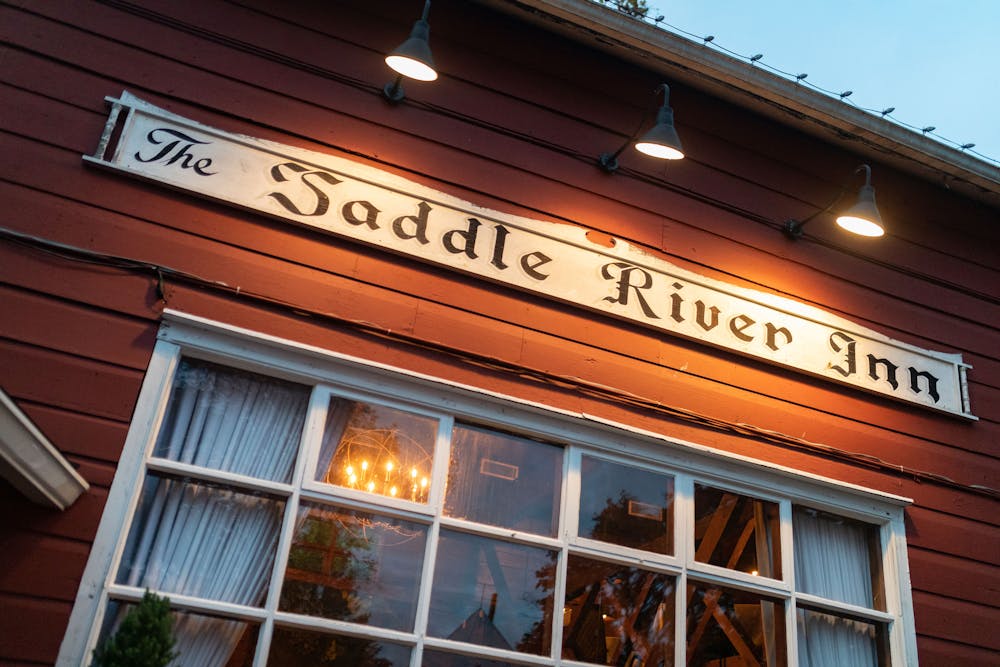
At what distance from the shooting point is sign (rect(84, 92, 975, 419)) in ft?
13.7

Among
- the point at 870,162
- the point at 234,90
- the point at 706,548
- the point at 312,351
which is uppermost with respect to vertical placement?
the point at 870,162

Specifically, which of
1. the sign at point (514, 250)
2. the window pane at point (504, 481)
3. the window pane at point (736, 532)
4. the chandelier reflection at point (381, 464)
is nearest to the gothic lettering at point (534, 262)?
the sign at point (514, 250)

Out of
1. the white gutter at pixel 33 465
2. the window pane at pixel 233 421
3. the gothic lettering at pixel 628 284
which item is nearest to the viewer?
the white gutter at pixel 33 465

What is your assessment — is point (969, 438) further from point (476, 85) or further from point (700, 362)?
point (476, 85)

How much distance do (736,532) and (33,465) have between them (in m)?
3.17

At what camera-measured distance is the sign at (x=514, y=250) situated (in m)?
4.18

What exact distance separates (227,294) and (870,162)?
403 centimetres

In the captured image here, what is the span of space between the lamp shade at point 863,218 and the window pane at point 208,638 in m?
3.55

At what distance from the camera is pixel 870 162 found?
228 inches

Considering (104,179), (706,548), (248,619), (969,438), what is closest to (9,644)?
(248,619)

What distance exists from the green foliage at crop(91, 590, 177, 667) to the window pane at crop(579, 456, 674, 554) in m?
1.92

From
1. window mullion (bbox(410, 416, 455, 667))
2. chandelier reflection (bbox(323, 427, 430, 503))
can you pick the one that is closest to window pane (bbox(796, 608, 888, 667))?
window mullion (bbox(410, 416, 455, 667))

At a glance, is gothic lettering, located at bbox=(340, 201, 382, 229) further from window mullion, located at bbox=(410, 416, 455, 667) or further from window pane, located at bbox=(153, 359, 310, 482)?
window mullion, located at bbox=(410, 416, 455, 667)

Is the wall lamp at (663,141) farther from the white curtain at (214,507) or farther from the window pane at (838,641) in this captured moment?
the window pane at (838,641)
